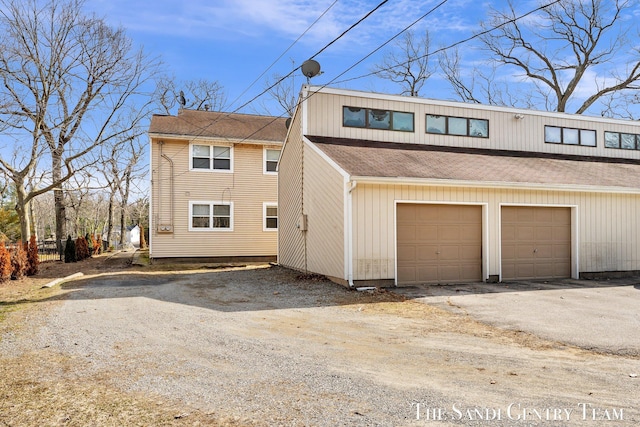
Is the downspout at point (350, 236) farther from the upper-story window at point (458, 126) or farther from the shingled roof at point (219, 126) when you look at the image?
the shingled roof at point (219, 126)

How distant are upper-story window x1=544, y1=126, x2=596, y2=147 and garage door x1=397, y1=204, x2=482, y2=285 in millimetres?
6214

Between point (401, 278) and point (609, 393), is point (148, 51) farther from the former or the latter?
point (609, 393)

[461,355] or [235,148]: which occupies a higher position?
[235,148]

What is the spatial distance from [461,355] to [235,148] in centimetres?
1500

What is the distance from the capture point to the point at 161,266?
1636cm

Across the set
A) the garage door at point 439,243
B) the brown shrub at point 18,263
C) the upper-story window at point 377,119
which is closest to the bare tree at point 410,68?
the upper-story window at point 377,119

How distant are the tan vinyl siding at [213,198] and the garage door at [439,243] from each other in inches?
356

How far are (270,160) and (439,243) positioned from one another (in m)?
10.1

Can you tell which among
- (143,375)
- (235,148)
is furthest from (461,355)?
(235,148)

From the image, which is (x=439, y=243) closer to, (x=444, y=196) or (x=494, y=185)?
(x=444, y=196)

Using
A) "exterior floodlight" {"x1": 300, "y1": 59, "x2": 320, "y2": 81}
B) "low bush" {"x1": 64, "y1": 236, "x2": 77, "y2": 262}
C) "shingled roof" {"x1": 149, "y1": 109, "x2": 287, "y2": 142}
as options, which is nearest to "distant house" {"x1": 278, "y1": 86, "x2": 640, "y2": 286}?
"exterior floodlight" {"x1": 300, "y1": 59, "x2": 320, "y2": 81}

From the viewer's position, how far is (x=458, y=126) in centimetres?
1407

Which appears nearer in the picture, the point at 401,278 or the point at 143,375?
the point at 143,375

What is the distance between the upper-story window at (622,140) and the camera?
53.1 feet
